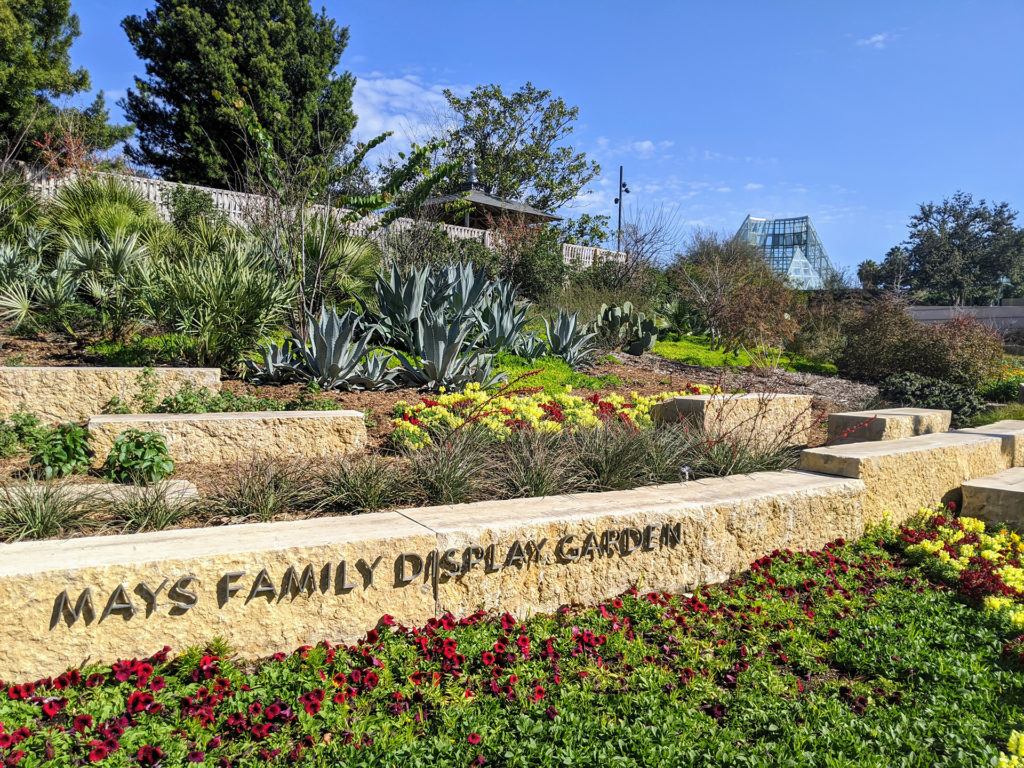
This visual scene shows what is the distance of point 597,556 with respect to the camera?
367 cm

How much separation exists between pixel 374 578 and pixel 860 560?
3.25 meters

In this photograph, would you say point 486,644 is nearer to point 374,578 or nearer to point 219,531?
point 374,578

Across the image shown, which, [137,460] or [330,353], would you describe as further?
[330,353]

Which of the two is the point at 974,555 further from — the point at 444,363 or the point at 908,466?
the point at 444,363

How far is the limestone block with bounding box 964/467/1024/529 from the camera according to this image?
514cm

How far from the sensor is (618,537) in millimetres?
3715

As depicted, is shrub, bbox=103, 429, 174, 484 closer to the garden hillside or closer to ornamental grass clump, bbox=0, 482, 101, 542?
ornamental grass clump, bbox=0, 482, 101, 542

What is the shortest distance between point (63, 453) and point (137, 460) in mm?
673

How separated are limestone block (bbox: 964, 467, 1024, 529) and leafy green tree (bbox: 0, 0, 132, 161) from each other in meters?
22.2

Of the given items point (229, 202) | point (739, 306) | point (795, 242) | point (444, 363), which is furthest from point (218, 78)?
point (795, 242)

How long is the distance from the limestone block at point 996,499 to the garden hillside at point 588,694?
1.72 meters

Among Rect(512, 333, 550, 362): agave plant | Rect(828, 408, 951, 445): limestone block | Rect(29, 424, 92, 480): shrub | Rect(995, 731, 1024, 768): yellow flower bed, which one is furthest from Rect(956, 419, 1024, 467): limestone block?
Rect(29, 424, 92, 480): shrub

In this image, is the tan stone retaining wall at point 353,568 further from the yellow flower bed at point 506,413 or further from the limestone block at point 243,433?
the limestone block at point 243,433

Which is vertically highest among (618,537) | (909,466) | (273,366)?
A: (273,366)
